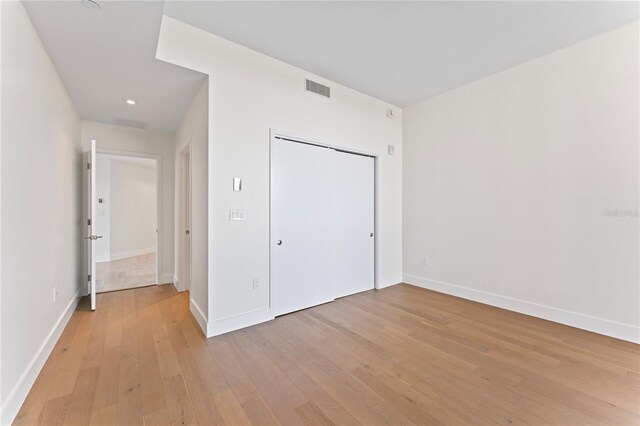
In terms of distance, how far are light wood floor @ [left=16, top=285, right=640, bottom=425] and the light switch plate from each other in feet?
3.87

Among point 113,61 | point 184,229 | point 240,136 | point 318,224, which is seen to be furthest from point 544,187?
point 184,229

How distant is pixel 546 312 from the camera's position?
3.04 metres

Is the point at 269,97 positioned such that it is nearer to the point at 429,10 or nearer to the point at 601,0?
the point at 429,10

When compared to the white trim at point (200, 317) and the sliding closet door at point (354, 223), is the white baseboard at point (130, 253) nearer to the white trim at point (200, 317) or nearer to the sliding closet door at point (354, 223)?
the white trim at point (200, 317)

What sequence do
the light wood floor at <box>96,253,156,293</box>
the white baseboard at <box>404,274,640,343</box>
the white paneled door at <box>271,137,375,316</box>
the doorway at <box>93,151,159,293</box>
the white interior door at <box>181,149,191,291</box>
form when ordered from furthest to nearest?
the doorway at <box>93,151,159,293</box>, the light wood floor at <box>96,253,156,293</box>, the white interior door at <box>181,149,191,291</box>, the white paneled door at <box>271,137,375,316</box>, the white baseboard at <box>404,274,640,343</box>

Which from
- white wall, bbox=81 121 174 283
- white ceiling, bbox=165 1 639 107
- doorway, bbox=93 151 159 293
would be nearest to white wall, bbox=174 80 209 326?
white ceiling, bbox=165 1 639 107

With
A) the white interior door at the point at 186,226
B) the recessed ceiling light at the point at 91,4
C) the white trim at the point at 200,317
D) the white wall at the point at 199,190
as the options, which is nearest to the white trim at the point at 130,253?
the white interior door at the point at 186,226

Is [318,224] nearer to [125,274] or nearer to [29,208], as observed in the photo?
[29,208]

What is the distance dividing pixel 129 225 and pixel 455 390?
324 inches

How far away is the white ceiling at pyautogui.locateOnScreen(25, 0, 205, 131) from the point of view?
1.93m

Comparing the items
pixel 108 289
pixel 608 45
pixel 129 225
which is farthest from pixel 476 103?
pixel 129 225

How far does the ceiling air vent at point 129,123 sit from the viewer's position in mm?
4000

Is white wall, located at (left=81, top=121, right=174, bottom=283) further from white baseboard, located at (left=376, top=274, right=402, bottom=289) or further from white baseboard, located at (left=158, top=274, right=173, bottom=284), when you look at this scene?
white baseboard, located at (left=376, top=274, right=402, bottom=289)

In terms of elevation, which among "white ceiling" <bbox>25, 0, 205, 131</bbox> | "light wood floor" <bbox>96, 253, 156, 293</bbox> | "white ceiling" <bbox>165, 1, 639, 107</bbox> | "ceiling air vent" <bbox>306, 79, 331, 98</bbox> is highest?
"white ceiling" <bbox>165, 1, 639, 107</bbox>
